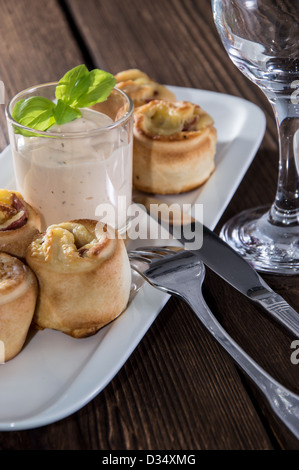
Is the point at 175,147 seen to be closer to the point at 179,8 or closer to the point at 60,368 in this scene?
the point at 60,368

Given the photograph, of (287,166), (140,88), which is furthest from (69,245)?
(140,88)

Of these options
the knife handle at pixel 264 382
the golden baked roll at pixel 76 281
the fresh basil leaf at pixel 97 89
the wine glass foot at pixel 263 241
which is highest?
the fresh basil leaf at pixel 97 89

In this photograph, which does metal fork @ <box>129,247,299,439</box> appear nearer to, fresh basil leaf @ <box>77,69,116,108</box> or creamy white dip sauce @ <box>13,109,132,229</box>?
creamy white dip sauce @ <box>13,109,132,229</box>


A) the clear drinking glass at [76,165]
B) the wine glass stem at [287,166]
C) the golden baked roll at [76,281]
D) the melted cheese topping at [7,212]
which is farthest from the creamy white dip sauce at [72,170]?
the wine glass stem at [287,166]

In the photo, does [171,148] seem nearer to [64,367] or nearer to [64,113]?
[64,113]

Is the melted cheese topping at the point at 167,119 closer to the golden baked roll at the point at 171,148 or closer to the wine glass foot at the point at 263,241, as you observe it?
the golden baked roll at the point at 171,148
